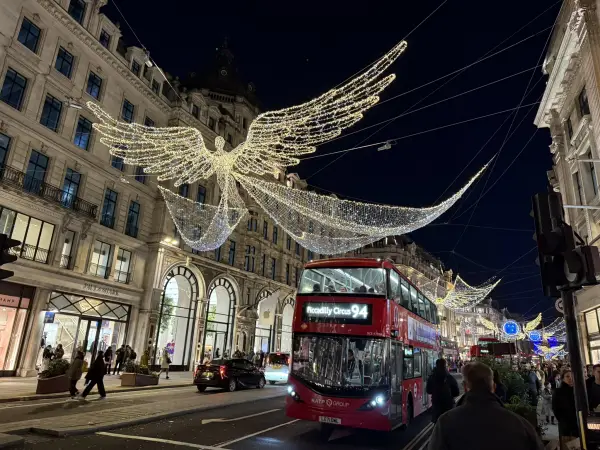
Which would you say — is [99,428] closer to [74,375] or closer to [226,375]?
[74,375]

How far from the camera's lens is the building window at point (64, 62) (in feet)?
74.5

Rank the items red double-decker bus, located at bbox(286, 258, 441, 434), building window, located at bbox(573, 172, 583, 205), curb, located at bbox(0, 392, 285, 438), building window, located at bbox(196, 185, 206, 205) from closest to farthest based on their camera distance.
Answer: curb, located at bbox(0, 392, 285, 438), red double-decker bus, located at bbox(286, 258, 441, 434), building window, located at bbox(573, 172, 583, 205), building window, located at bbox(196, 185, 206, 205)

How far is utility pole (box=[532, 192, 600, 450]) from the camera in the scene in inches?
166

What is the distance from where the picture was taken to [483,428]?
2.75 meters

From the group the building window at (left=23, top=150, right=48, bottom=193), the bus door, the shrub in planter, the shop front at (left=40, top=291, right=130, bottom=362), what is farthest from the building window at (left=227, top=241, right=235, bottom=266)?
the bus door

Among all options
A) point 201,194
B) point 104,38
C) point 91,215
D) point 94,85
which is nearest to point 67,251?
point 91,215

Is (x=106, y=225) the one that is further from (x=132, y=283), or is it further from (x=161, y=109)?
(x=161, y=109)

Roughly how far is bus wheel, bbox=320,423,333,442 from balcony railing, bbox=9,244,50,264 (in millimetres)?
17132

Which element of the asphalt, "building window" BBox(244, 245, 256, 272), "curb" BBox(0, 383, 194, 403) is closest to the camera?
the asphalt

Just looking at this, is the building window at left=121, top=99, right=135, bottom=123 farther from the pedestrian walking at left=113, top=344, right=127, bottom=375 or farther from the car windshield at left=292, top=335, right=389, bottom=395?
the car windshield at left=292, top=335, right=389, bottom=395

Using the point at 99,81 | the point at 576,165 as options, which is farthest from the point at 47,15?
the point at 576,165

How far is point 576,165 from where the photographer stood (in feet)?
68.6

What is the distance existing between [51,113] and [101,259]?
28.5ft

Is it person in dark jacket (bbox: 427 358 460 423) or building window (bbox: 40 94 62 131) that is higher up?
building window (bbox: 40 94 62 131)
